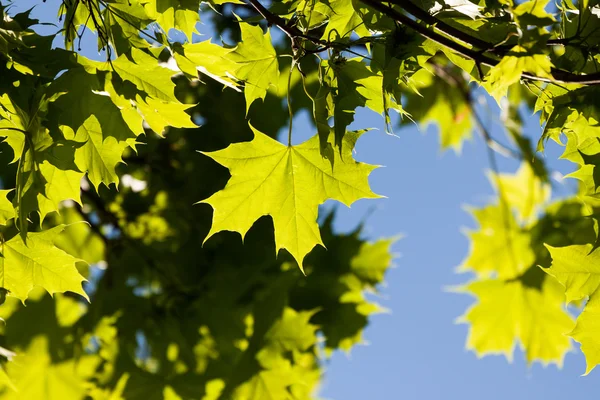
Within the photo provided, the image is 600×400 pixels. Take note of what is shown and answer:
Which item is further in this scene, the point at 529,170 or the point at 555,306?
the point at 529,170

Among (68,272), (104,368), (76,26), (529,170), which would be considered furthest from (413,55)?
(529,170)

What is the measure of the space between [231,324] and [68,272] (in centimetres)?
183

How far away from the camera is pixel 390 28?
1297 millimetres

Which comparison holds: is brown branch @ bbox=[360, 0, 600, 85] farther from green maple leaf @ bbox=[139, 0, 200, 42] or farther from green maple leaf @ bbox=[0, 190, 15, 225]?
green maple leaf @ bbox=[0, 190, 15, 225]

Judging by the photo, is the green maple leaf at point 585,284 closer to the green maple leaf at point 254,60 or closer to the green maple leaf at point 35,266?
the green maple leaf at point 254,60

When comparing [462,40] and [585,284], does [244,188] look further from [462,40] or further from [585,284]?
[585,284]

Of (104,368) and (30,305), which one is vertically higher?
(30,305)

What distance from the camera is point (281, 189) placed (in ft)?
5.33

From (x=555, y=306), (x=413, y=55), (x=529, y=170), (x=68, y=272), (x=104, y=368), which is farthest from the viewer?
(x=529, y=170)

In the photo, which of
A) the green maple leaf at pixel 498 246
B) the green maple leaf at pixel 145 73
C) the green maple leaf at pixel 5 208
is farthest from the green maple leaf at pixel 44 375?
the green maple leaf at pixel 498 246

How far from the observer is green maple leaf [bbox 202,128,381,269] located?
1.60 m

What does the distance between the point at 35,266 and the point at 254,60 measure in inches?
29.6

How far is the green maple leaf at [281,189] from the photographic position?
1604 mm

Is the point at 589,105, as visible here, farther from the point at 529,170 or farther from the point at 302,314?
the point at 529,170
